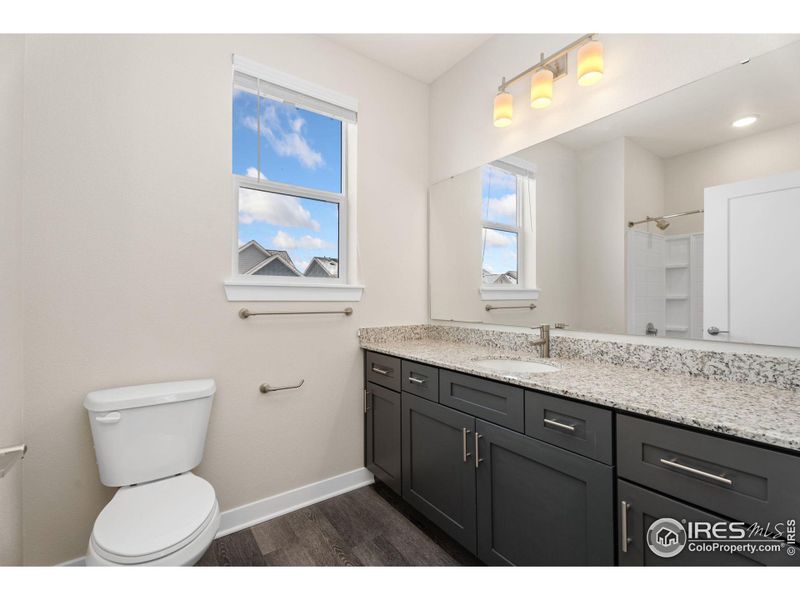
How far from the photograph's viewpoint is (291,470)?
199cm

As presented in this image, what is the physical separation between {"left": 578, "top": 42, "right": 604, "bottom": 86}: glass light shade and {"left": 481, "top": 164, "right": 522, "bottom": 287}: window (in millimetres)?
556

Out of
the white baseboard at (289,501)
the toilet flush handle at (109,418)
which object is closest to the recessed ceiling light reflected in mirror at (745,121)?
the white baseboard at (289,501)

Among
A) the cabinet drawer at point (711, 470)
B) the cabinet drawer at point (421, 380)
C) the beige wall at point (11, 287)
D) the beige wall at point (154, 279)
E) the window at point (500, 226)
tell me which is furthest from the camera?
the window at point (500, 226)

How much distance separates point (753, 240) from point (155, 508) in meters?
2.19

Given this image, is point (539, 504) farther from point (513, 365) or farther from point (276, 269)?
point (276, 269)

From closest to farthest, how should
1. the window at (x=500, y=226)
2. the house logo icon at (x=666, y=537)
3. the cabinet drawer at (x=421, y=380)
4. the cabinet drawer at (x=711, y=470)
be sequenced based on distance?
1. the cabinet drawer at (x=711, y=470)
2. the house logo icon at (x=666, y=537)
3. the cabinet drawer at (x=421, y=380)
4. the window at (x=500, y=226)

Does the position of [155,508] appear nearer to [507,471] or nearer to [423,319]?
[507,471]


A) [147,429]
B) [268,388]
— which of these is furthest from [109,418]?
[268,388]

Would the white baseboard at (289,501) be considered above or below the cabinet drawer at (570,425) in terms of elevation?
below

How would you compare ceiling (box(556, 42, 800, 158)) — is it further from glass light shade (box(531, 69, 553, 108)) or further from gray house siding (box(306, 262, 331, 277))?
gray house siding (box(306, 262, 331, 277))

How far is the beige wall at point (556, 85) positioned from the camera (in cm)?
134

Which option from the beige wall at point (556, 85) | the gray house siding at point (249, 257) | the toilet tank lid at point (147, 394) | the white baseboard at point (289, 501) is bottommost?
the white baseboard at point (289, 501)

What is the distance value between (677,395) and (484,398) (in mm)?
607

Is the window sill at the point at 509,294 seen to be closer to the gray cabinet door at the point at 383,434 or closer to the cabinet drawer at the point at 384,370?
the cabinet drawer at the point at 384,370
